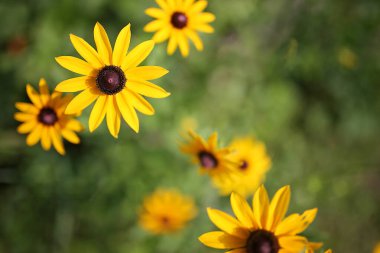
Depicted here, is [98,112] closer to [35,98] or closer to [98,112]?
[98,112]

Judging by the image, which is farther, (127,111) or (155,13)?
(155,13)

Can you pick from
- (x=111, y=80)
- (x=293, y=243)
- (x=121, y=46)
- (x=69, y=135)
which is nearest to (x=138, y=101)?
(x=111, y=80)

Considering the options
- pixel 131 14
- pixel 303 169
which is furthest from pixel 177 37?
pixel 303 169

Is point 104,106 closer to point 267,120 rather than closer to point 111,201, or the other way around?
point 111,201

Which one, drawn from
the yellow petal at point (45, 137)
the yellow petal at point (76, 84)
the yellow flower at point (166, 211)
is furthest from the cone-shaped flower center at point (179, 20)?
the yellow flower at point (166, 211)

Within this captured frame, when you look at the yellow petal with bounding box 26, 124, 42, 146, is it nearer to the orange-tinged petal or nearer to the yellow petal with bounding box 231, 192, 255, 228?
the orange-tinged petal

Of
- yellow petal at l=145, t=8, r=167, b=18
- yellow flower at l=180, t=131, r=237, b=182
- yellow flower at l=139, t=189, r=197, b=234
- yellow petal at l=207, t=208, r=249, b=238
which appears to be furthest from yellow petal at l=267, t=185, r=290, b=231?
yellow flower at l=139, t=189, r=197, b=234
